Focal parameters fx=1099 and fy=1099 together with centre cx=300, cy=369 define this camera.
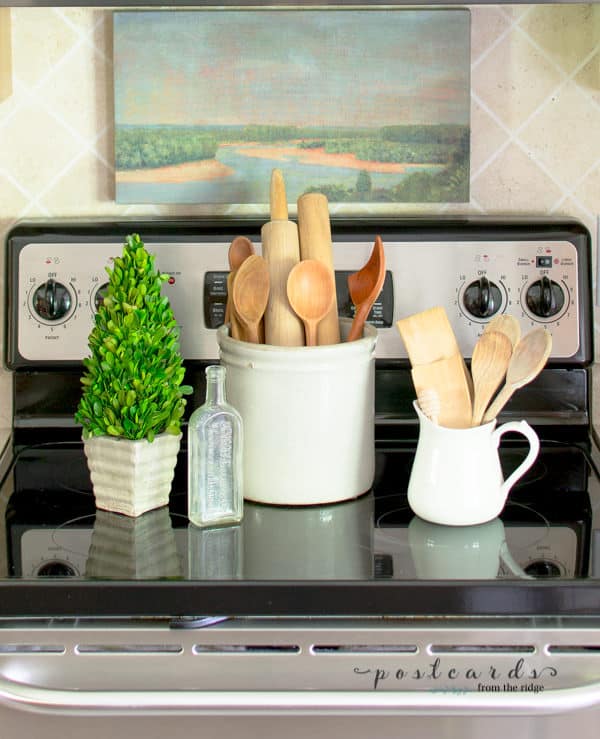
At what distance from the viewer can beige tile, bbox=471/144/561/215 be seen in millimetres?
1538

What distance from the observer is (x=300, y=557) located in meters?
1.05

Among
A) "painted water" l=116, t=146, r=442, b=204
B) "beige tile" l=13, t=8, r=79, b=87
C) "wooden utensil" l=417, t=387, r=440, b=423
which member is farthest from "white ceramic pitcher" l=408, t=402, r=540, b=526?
"beige tile" l=13, t=8, r=79, b=87

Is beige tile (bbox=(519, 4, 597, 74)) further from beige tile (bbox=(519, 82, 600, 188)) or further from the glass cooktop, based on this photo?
the glass cooktop

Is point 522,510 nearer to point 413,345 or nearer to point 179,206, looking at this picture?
point 413,345

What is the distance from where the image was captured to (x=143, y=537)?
1.11m

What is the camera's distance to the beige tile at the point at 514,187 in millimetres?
1538

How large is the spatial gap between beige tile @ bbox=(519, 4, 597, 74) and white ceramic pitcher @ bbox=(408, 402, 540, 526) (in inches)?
25.2

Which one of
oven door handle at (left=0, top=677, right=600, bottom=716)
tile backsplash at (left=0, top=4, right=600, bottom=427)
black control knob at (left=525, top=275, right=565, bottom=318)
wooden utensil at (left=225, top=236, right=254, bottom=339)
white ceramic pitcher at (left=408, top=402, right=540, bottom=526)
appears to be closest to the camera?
oven door handle at (left=0, top=677, right=600, bottom=716)

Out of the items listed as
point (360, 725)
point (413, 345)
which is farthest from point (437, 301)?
point (360, 725)

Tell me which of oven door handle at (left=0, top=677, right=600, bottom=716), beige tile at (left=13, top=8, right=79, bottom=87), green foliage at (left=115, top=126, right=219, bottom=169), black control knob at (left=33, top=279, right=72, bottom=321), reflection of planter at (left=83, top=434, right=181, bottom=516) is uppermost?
beige tile at (left=13, top=8, right=79, bottom=87)

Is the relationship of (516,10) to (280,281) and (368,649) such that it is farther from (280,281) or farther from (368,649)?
(368,649)

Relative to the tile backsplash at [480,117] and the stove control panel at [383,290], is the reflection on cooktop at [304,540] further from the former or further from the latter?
the tile backsplash at [480,117]

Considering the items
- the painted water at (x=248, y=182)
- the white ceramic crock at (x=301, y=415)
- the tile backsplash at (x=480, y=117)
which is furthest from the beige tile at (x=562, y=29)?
the white ceramic crock at (x=301, y=415)

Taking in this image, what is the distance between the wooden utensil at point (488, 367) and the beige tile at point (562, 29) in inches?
21.0
